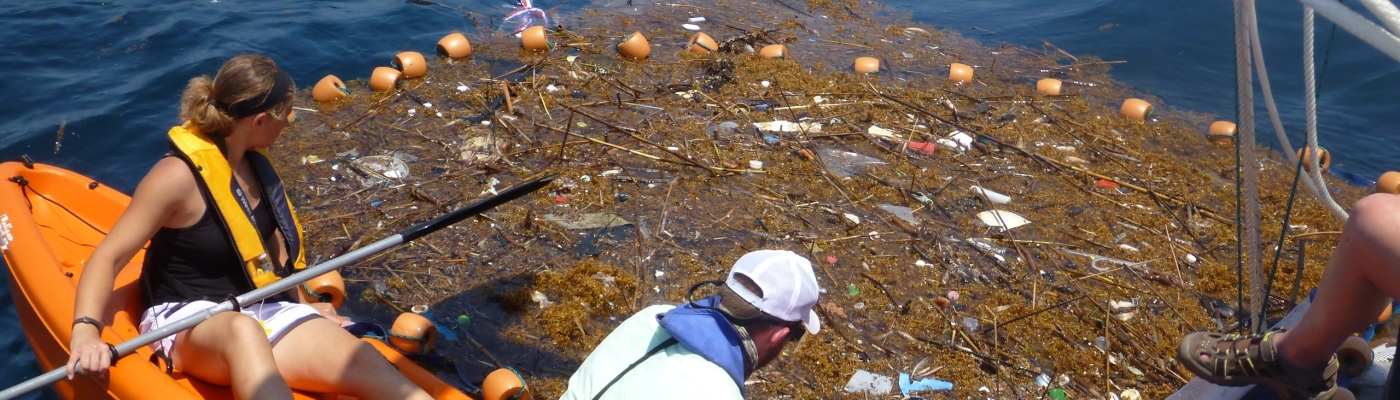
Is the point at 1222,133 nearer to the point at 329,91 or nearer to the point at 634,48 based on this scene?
the point at 634,48

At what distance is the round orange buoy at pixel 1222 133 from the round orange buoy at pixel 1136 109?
19.8 inches

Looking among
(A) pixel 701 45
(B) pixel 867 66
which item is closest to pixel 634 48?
(A) pixel 701 45

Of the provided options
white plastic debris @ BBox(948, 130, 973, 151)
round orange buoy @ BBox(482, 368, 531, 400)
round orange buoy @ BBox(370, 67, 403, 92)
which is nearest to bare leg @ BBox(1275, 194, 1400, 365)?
round orange buoy @ BBox(482, 368, 531, 400)

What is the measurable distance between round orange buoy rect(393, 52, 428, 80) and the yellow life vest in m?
3.67

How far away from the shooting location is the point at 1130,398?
3949mm

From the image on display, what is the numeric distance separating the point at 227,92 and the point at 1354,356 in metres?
4.73

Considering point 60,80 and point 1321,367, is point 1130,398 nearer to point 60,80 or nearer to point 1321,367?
point 1321,367

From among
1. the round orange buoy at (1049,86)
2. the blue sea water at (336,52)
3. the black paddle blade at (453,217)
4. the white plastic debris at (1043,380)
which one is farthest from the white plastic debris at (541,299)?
the round orange buoy at (1049,86)

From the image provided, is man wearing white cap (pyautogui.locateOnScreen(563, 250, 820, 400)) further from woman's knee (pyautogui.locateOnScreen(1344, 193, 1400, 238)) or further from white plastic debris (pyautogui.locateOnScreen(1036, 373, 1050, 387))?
white plastic debris (pyautogui.locateOnScreen(1036, 373, 1050, 387))

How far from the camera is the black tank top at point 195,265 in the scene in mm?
3111

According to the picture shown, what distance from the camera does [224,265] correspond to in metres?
3.26

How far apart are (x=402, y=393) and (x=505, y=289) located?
4.95 feet

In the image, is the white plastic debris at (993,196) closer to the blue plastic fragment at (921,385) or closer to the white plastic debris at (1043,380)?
the white plastic debris at (1043,380)

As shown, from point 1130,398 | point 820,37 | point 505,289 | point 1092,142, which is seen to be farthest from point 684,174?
point 820,37
